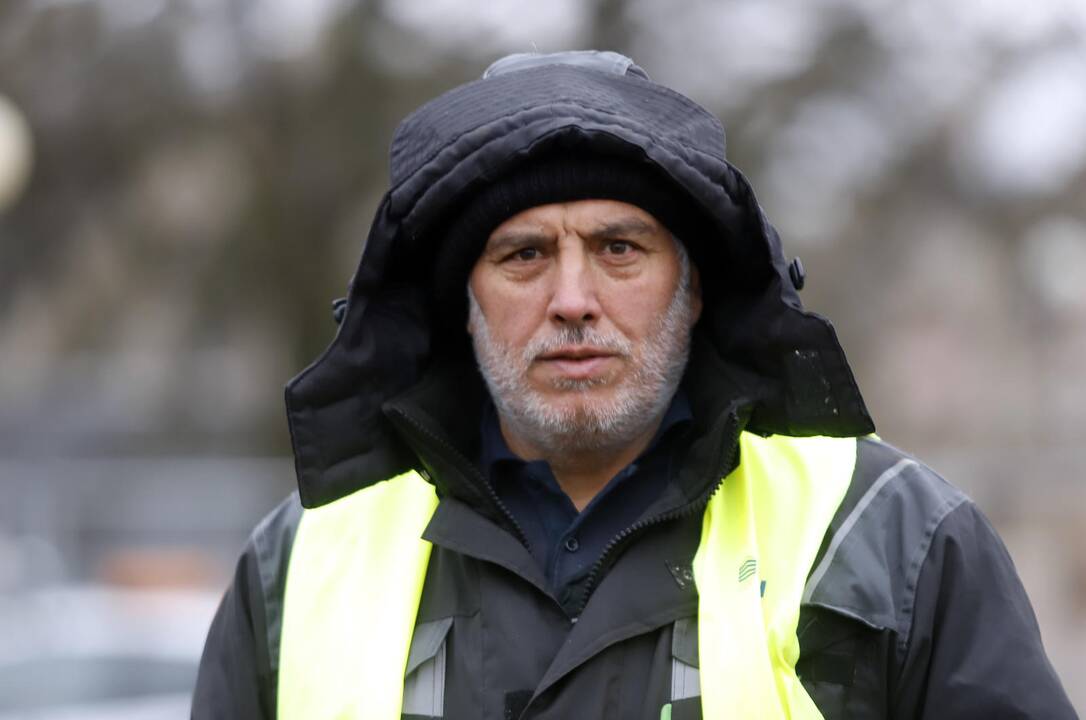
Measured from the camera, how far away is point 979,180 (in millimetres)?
13875

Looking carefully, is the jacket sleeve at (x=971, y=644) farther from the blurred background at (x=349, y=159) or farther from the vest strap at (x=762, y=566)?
the blurred background at (x=349, y=159)

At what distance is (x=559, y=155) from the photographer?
10.3 feet

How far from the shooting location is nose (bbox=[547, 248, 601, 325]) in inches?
124

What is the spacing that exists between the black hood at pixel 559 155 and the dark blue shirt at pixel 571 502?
0.15 meters

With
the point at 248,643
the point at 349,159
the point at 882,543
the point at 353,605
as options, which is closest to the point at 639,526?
the point at 882,543

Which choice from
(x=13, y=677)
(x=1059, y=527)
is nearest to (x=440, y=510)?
(x=13, y=677)

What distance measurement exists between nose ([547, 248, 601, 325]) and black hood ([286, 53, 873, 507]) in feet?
0.66

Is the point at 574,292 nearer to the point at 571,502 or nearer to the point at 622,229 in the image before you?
the point at 622,229

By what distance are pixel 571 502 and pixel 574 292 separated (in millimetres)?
410

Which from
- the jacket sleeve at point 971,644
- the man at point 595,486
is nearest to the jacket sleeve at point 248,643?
the man at point 595,486

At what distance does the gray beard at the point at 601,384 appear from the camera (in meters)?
3.19

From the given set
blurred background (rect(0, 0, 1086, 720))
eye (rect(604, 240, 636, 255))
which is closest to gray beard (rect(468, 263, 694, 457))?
eye (rect(604, 240, 636, 255))

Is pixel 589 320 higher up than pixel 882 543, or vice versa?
pixel 589 320

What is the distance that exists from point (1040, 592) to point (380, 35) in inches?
295
